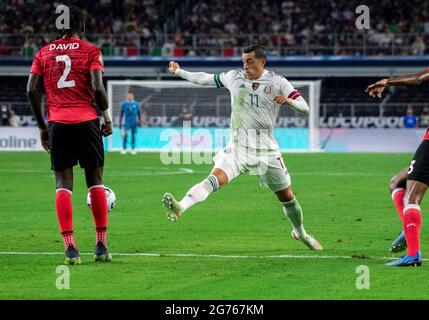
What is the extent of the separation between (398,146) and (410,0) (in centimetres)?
1559

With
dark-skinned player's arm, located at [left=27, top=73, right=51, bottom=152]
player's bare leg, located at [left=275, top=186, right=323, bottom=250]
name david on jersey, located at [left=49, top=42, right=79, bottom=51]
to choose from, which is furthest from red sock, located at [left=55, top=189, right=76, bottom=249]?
player's bare leg, located at [left=275, top=186, right=323, bottom=250]

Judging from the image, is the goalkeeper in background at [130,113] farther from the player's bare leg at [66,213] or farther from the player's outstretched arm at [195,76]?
the player's bare leg at [66,213]

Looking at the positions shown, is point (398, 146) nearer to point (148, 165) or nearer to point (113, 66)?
point (148, 165)

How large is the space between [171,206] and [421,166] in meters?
2.66

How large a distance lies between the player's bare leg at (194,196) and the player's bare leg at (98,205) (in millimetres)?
666

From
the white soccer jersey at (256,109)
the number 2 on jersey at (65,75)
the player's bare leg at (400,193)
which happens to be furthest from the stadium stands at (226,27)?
the number 2 on jersey at (65,75)

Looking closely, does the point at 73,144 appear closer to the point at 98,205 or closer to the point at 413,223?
the point at 98,205

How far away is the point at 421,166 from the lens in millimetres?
9969

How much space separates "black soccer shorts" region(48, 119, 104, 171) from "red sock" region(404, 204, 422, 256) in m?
3.28

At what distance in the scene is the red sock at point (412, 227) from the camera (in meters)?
10.0

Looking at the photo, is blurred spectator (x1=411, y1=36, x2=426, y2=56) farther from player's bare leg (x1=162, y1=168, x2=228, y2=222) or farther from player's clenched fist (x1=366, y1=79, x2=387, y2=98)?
player's clenched fist (x1=366, y1=79, x2=387, y2=98)

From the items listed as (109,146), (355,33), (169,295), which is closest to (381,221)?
(169,295)

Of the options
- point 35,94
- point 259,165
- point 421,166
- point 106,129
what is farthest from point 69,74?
point 421,166

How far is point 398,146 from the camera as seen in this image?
37.0 meters
